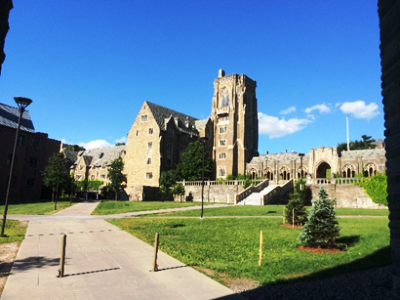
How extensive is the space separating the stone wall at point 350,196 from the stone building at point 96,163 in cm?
4857

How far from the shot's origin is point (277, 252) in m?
11.3

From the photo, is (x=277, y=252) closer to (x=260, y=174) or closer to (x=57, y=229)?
(x=57, y=229)

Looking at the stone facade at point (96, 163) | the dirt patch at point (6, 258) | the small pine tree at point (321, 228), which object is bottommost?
the dirt patch at point (6, 258)

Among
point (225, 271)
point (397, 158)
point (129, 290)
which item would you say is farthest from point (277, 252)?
point (397, 158)

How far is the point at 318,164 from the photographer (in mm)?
55062

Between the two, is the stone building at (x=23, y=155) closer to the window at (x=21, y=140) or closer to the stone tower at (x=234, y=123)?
the window at (x=21, y=140)

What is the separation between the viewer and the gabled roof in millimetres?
57912

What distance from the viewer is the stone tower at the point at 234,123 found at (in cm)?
6319

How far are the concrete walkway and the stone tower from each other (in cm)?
5128

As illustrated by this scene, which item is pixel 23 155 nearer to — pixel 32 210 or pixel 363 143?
pixel 32 210

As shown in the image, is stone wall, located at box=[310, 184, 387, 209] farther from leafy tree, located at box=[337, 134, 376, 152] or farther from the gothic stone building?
leafy tree, located at box=[337, 134, 376, 152]

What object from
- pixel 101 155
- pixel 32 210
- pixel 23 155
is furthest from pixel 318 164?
pixel 101 155

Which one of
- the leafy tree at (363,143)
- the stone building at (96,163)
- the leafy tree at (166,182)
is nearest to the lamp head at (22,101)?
the leafy tree at (166,182)

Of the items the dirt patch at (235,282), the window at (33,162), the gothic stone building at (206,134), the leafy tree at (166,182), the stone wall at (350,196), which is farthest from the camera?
the gothic stone building at (206,134)
